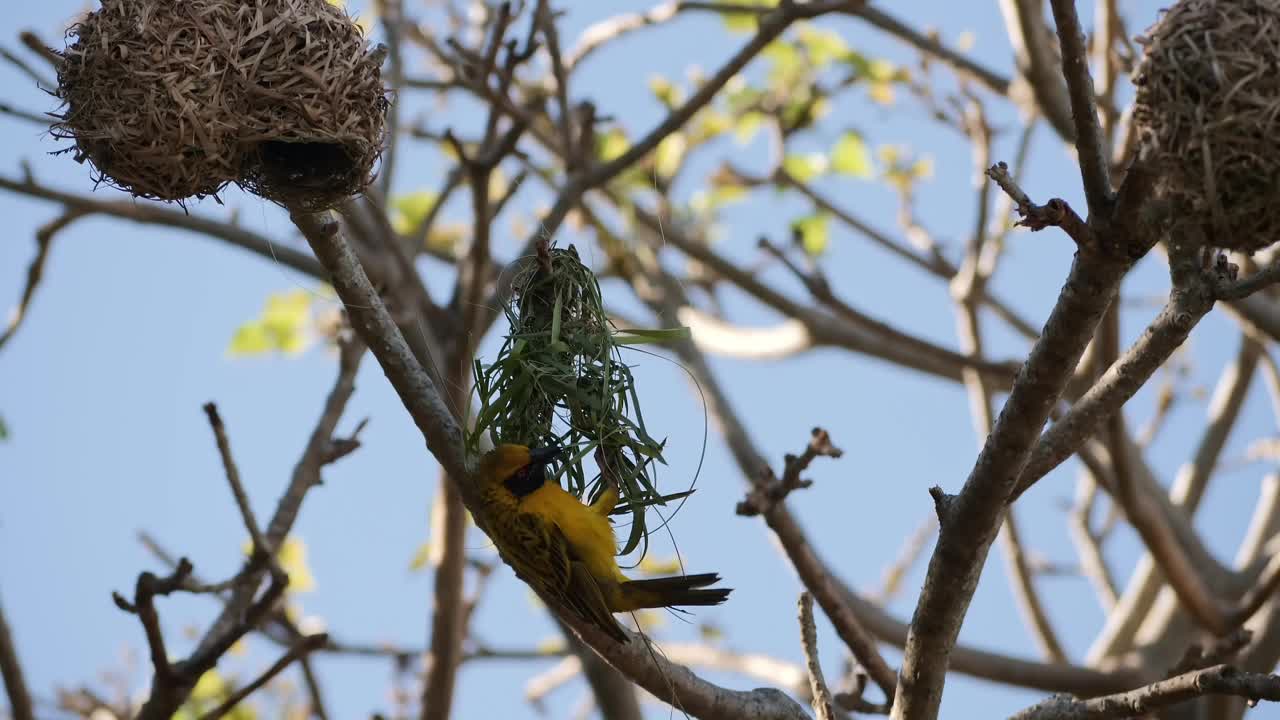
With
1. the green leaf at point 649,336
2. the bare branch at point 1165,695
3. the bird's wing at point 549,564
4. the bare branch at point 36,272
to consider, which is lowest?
the bare branch at point 1165,695

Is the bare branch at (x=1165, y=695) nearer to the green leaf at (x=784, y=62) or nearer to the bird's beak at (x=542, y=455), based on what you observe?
the bird's beak at (x=542, y=455)

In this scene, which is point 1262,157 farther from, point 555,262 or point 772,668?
point 772,668

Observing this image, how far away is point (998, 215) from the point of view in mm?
7301

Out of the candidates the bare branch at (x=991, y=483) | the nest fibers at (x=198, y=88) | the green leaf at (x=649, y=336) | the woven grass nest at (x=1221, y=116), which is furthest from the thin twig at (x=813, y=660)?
the nest fibers at (x=198, y=88)

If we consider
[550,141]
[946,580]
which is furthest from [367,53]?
[550,141]

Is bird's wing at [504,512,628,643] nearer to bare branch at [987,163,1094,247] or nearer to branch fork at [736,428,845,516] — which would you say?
branch fork at [736,428,845,516]

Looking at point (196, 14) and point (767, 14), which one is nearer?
point (196, 14)

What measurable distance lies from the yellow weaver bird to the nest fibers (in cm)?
90

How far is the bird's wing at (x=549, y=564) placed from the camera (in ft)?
10.4

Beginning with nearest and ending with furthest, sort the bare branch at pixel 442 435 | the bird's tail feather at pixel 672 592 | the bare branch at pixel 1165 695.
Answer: the bare branch at pixel 1165 695 < the bare branch at pixel 442 435 < the bird's tail feather at pixel 672 592

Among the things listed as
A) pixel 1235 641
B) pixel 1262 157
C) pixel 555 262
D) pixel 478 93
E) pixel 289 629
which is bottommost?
pixel 1235 641

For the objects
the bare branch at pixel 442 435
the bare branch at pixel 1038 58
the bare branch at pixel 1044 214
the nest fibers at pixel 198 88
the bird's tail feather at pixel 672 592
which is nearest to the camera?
the bare branch at pixel 1044 214

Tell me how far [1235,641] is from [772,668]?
13.0 feet

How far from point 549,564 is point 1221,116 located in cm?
185
